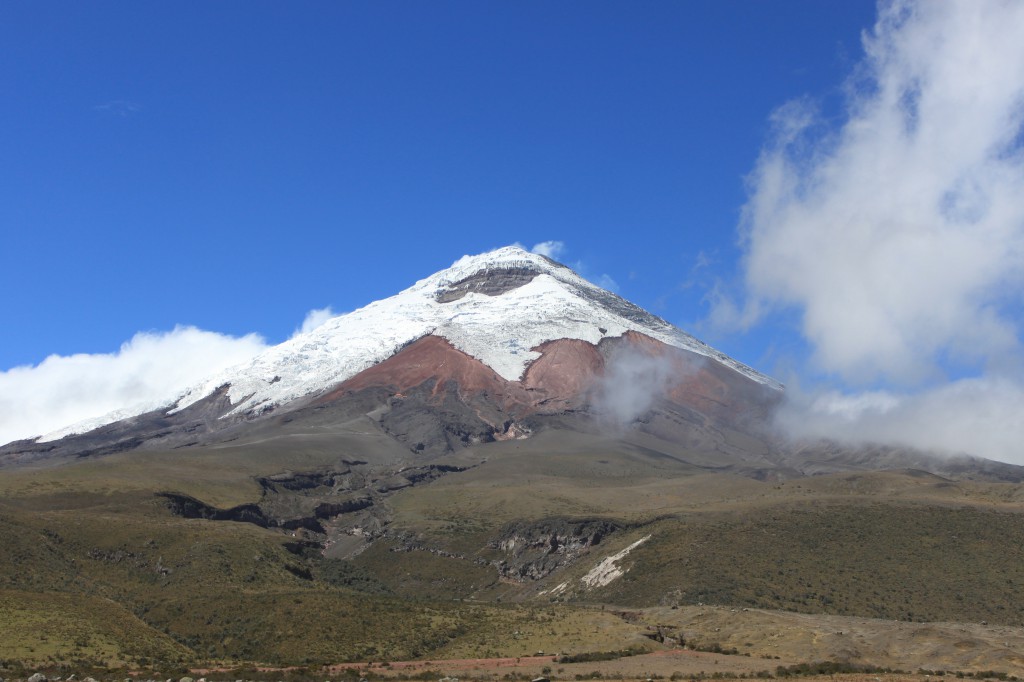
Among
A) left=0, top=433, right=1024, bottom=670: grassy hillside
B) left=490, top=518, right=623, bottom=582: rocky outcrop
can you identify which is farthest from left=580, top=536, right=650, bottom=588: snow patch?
left=490, top=518, right=623, bottom=582: rocky outcrop

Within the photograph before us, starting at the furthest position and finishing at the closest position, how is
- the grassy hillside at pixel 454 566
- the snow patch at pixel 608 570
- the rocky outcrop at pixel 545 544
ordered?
the rocky outcrop at pixel 545 544 → the snow patch at pixel 608 570 → the grassy hillside at pixel 454 566

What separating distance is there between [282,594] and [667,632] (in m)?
29.8

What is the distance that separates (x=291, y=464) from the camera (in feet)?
573

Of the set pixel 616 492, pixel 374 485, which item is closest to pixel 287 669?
pixel 616 492

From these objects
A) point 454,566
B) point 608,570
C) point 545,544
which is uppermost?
point 545,544

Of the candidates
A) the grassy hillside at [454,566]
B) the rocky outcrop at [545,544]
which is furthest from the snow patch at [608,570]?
the rocky outcrop at [545,544]

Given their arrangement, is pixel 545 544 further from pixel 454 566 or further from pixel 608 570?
pixel 608 570

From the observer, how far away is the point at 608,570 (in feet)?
350

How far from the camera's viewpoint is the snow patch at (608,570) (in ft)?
344

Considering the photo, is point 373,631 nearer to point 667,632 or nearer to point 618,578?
point 667,632

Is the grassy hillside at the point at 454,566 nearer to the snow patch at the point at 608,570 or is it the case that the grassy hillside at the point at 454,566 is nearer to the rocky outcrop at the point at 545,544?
the rocky outcrop at the point at 545,544

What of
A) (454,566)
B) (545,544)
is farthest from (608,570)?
(454,566)

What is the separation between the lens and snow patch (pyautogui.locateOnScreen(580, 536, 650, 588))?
10475 centimetres

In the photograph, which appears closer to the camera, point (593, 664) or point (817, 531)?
point (593, 664)
